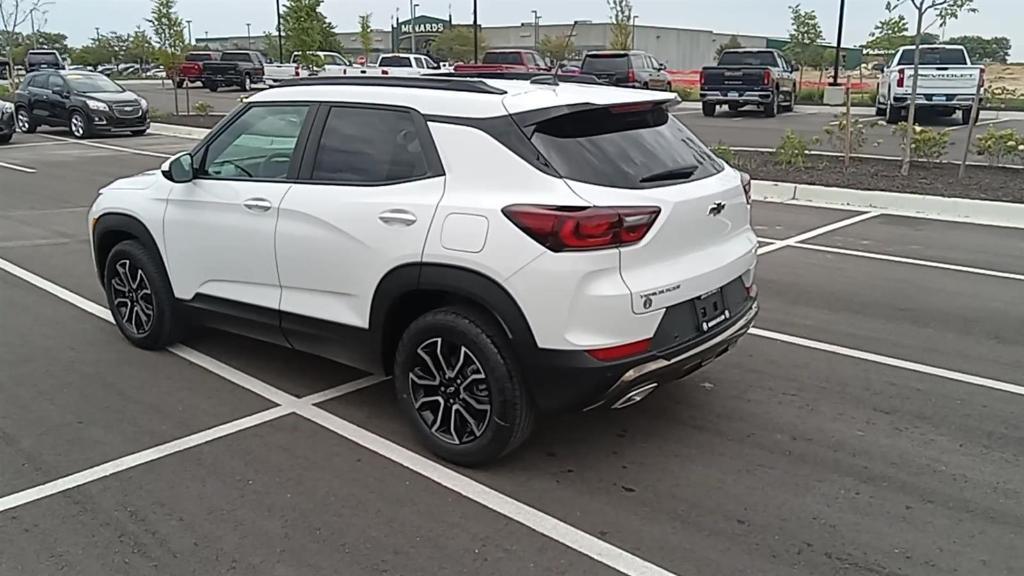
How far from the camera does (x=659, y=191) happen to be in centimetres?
401

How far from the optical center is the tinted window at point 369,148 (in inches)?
169

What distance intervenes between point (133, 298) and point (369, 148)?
8.05 ft

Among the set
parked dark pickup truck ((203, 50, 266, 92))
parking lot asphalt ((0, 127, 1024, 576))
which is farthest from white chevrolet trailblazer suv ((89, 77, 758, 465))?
parked dark pickup truck ((203, 50, 266, 92))

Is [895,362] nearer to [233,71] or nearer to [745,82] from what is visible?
[745,82]

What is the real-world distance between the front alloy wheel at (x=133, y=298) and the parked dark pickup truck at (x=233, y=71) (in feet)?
131

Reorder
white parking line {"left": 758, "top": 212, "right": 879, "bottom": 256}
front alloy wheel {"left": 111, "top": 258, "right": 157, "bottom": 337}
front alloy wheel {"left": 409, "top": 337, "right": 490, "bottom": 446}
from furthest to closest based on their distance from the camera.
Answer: white parking line {"left": 758, "top": 212, "right": 879, "bottom": 256} < front alloy wheel {"left": 111, "top": 258, "right": 157, "bottom": 337} < front alloy wheel {"left": 409, "top": 337, "right": 490, "bottom": 446}

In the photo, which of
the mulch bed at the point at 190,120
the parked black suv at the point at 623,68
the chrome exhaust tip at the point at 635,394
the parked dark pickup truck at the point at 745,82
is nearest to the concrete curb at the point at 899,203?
the chrome exhaust tip at the point at 635,394

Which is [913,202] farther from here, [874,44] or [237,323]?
[237,323]

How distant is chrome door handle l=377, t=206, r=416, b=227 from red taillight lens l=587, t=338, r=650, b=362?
108 cm

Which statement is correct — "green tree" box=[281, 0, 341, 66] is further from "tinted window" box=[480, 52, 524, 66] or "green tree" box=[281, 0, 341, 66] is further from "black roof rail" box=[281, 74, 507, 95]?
"black roof rail" box=[281, 74, 507, 95]

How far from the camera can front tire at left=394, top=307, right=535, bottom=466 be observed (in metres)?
3.92

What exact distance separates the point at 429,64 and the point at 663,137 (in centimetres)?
3825

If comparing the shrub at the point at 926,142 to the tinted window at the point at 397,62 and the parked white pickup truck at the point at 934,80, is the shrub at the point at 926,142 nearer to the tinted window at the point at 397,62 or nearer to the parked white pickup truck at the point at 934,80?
the parked white pickup truck at the point at 934,80

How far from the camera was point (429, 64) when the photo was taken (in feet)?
135
